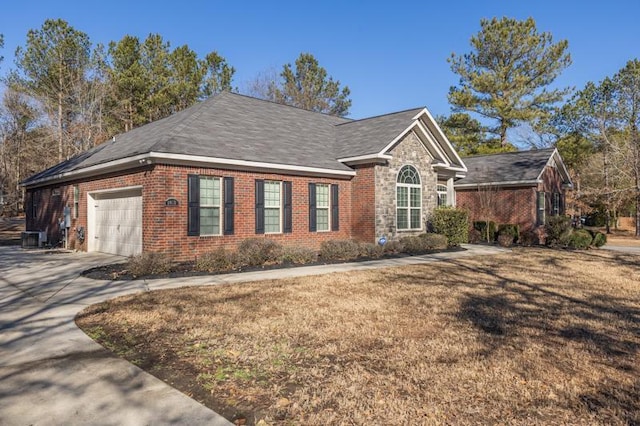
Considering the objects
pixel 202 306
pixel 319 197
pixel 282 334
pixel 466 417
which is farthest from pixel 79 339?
pixel 319 197

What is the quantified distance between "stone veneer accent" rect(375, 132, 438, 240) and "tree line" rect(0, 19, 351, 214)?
72.0ft

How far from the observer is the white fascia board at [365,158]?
15500mm

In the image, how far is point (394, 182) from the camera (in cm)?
1655

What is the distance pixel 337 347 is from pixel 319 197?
1108cm

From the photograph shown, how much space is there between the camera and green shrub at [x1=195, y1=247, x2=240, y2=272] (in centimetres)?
1070

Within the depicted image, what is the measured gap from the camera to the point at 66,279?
960 centimetres

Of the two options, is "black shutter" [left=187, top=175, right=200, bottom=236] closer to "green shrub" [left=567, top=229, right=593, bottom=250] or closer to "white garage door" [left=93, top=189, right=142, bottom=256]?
"white garage door" [left=93, top=189, right=142, bottom=256]

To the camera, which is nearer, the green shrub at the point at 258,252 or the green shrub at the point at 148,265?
the green shrub at the point at 148,265

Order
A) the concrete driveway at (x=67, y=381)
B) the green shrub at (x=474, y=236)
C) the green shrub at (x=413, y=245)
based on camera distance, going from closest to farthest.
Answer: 1. the concrete driveway at (x=67, y=381)
2. the green shrub at (x=413, y=245)
3. the green shrub at (x=474, y=236)

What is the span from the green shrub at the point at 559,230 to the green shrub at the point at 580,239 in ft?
0.52

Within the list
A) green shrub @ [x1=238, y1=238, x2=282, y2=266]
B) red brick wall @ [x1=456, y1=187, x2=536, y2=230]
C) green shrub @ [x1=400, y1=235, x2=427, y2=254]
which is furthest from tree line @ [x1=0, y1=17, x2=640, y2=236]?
green shrub @ [x1=238, y1=238, x2=282, y2=266]

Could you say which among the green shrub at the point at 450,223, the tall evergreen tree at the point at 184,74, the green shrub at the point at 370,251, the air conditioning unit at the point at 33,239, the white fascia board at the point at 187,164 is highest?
the tall evergreen tree at the point at 184,74

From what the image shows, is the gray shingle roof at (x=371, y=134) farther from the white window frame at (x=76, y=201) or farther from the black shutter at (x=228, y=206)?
the white window frame at (x=76, y=201)

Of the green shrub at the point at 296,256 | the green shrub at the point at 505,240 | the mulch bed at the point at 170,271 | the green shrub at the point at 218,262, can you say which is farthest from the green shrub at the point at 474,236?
the green shrub at the point at 218,262
